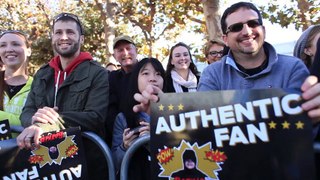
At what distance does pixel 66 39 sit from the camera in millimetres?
3330

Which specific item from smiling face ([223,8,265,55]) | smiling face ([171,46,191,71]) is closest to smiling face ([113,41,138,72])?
smiling face ([171,46,191,71])

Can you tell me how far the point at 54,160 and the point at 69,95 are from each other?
0.60 meters

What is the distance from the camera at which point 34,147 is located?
271 centimetres

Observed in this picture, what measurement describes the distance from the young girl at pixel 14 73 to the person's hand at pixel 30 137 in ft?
2.61

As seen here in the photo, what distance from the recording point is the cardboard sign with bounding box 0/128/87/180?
2.68m

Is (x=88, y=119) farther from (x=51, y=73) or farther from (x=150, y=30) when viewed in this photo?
(x=150, y=30)

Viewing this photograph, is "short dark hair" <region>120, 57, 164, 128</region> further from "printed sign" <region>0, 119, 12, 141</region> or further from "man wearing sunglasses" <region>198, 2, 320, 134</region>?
"printed sign" <region>0, 119, 12, 141</region>

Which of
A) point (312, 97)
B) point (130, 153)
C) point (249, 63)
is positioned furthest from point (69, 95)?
point (312, 97)

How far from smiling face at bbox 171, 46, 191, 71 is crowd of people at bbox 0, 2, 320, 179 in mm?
A: 1189

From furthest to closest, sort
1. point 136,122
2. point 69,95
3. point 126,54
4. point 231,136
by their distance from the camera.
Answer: point 126,54 → point 69,95 → point 136,122 → point 231,136

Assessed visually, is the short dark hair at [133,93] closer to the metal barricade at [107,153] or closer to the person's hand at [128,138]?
the person's hand at [128,138]

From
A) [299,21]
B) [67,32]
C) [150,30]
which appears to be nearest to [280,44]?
[150,30]

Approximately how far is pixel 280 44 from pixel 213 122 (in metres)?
16.5

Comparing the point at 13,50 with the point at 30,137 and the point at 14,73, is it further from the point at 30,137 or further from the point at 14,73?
the point at 30,137
